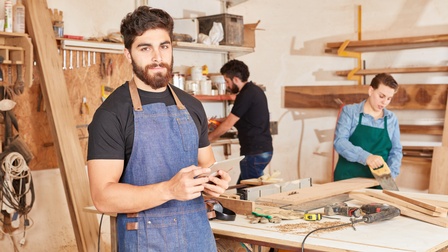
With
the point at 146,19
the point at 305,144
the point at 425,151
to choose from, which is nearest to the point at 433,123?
the point at 425,151

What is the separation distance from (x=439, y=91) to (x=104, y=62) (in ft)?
10.4

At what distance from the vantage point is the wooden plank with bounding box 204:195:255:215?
3.09 metres

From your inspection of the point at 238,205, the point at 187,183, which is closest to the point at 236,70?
the point at 238,205

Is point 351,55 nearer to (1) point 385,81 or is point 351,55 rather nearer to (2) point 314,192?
(1) point 385,81

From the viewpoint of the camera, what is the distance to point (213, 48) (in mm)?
5766

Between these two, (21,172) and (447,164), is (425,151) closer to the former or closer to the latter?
(447,164)

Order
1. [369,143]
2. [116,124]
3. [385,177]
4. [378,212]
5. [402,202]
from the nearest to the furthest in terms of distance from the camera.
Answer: [116,124]
[378,212]
[402,202]
[385,177]
[369,143]

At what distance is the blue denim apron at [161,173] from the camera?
2.35 metres

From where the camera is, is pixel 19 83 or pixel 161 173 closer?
pixel 161 173

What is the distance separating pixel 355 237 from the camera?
257 cm

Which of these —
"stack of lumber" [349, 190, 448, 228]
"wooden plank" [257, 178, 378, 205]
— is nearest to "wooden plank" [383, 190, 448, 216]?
"stack of lumber" [349, 190, 448, 228]

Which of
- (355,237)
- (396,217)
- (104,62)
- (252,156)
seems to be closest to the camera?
(355,237)

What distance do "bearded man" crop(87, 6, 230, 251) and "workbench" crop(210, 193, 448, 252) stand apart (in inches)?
12.2

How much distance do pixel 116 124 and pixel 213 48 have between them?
356 cm
